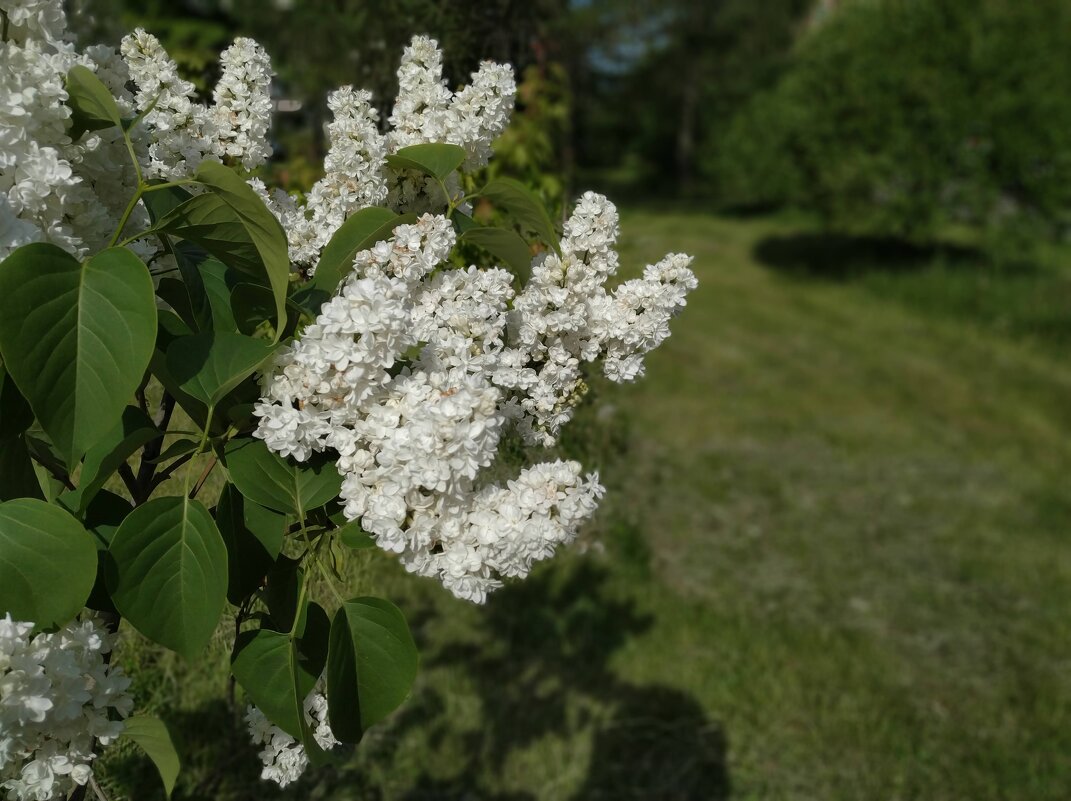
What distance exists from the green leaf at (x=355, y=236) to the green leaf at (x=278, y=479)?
253mm

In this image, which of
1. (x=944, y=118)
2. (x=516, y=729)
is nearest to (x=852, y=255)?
(x=944, y=118)

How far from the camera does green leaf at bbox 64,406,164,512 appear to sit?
1.09 meters

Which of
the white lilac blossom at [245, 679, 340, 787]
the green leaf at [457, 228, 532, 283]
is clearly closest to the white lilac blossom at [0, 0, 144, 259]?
the green leaf at [457, 228, 532, 283]

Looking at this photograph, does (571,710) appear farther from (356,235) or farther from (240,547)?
(356,235)

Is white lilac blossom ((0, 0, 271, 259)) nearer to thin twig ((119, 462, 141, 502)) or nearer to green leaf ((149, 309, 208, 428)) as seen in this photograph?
green leaf ((149, 309, 208, 428))

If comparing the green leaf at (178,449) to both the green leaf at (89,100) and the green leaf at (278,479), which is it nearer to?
the green leaf at (278,479)

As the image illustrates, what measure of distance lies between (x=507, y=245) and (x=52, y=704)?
79 cm

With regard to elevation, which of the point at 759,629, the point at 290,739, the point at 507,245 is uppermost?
the point at 507,245

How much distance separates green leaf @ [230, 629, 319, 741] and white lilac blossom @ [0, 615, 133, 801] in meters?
0.17

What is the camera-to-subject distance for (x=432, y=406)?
3.44ft

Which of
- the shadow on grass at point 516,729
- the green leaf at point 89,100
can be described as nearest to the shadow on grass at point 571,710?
the shadow on grass at point 516,729

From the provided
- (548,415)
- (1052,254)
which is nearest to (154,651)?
(548,415)

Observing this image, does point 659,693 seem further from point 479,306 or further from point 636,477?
point 479,306

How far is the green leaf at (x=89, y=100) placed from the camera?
107 centimetres
